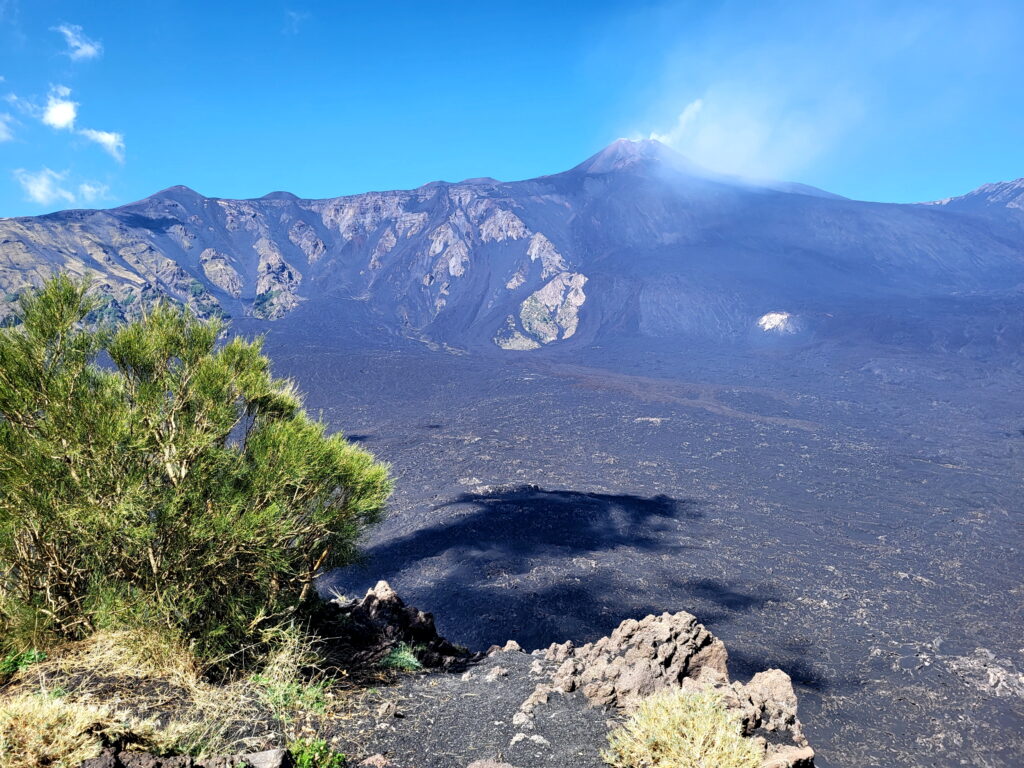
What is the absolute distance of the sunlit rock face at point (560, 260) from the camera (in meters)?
45.8

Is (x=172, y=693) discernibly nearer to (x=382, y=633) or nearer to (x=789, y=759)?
(x=382, y=633)

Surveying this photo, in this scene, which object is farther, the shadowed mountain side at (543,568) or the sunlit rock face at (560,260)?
the sunlit rock face at (560,260)

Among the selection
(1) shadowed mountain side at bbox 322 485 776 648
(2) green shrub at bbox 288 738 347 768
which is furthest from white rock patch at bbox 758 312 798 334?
(2) green shrub at bbox 288 738 347 768

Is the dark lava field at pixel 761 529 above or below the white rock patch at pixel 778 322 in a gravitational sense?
below

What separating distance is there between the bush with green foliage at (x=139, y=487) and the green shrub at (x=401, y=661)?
38.1 inches

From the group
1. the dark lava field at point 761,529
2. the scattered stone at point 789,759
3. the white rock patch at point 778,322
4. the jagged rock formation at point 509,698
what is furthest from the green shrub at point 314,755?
the white rock patch at point 778,322

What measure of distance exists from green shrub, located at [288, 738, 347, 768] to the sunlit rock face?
39782 mm

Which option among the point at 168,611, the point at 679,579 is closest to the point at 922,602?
the point at 679,579

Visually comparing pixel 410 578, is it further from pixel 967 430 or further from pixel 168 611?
pixel 967 430

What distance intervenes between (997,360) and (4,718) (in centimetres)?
4105

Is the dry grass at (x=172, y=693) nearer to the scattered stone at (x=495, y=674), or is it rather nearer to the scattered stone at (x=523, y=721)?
the scattered stone at (x=523, y=721)

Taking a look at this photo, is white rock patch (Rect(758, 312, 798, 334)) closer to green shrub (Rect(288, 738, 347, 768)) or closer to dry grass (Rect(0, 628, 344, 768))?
dry grass (Rect(0, 628, 344, 768))

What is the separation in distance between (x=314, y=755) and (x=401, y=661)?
2.03 metres

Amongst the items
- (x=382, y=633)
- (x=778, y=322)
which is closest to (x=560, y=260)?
(x=778, y=322)
